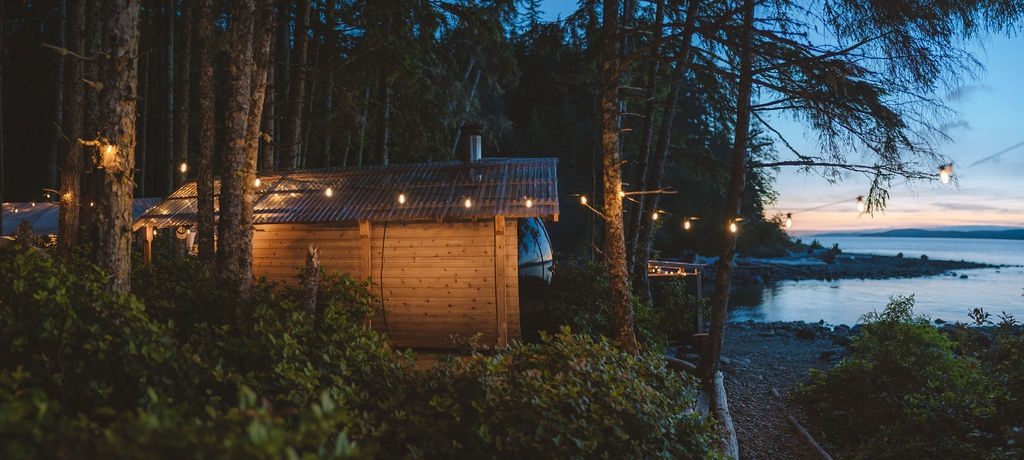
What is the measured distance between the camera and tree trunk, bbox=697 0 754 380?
880 centimetres

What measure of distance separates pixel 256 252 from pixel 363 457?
10133mm

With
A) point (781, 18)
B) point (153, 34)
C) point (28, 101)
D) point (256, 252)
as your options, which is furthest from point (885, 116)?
point (28, 101)

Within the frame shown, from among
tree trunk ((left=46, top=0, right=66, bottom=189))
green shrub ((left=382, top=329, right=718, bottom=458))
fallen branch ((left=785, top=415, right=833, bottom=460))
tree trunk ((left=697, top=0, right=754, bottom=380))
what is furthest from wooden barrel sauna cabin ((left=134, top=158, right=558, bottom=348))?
tree trunk ((left=46, top=0, right=66, bottom=189))

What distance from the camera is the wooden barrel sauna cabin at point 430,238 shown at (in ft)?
32.1

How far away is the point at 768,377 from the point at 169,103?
61.6 ft

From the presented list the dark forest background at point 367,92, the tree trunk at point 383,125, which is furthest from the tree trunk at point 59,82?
the tree trunk at point 383,125

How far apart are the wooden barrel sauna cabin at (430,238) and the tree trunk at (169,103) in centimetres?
756

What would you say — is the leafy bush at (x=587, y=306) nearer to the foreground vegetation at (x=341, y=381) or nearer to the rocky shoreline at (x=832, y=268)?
the foreground vegetation at (x=341, y=381)

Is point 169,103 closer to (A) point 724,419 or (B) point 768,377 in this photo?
(A) point 724,419

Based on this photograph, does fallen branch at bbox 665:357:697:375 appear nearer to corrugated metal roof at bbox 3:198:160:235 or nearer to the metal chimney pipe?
the metal chimney pipe

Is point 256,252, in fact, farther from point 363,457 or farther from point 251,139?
point 363,457

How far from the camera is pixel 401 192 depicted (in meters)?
10.5

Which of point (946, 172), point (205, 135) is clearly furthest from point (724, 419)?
point (205, 135)

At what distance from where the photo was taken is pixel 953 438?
6.66 metres
